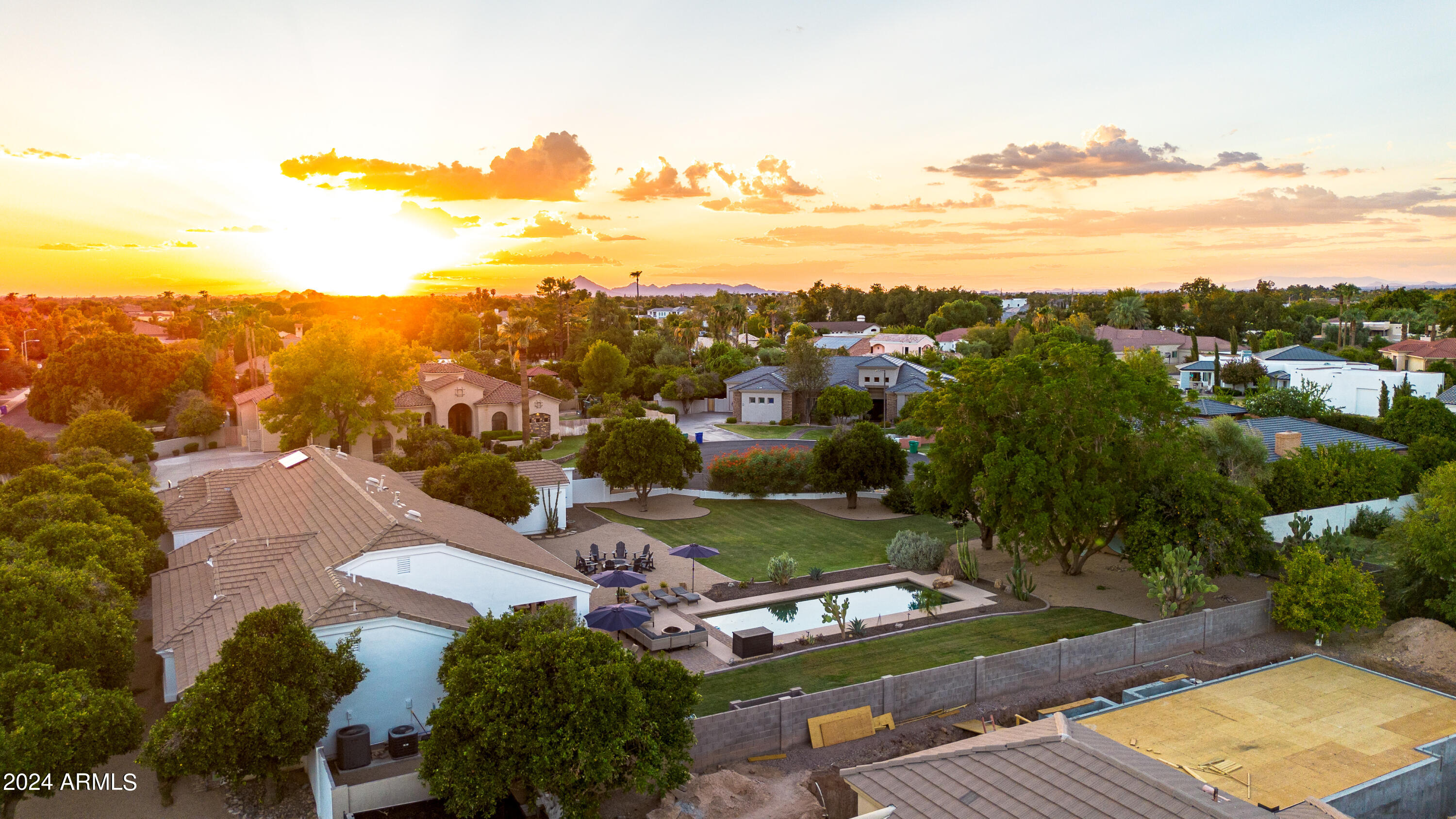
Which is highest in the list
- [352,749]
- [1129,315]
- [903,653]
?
[1129,315]

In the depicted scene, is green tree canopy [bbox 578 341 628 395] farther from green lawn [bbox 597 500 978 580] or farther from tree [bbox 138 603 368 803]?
tree [bbox 138 603 368 803]

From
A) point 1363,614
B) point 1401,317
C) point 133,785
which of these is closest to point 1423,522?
point 1363,614

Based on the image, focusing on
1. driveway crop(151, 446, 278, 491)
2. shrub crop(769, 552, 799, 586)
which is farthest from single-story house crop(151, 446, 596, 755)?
driveway crop(151, 446, 278, 491)

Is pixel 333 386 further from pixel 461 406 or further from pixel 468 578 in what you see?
pixel 468 578

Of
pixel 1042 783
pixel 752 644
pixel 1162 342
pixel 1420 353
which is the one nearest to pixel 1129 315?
pixel 1162 342

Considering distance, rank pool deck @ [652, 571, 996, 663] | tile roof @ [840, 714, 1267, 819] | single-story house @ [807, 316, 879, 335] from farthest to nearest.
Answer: single-story house @ [807, 316, 879, 335] < pool deck @ [652, 571, 996, 663] < tile roof @ [840, 714, 1267, 819]

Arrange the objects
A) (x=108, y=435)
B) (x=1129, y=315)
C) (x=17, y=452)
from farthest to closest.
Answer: (x=1129, y=315), (x=108, y=435), (x=17, y=452)

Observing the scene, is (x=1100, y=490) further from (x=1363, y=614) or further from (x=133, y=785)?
(x=133, y=785)
